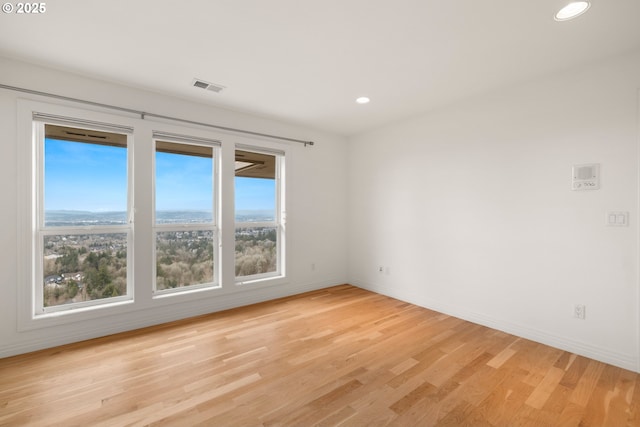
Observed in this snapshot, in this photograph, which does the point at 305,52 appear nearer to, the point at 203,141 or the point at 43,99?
the point at 203,141

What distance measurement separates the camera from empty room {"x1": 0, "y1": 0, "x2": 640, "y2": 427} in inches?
78.6

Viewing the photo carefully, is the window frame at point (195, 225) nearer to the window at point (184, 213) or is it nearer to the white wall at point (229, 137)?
the window at point (184, 213)

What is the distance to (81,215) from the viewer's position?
9.76 ft

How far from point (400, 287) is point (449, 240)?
1066 millimetres

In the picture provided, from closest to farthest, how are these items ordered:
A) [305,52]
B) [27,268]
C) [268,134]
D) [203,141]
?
[305,52] → [27,268] → [203,141] → [268,134]

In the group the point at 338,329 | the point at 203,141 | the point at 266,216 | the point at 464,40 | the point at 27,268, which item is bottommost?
the point at 338,329

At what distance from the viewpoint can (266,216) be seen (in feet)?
14.3

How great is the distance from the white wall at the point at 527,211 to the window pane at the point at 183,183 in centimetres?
262

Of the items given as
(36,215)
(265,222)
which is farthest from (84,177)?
(265,222)

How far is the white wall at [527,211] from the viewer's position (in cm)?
247

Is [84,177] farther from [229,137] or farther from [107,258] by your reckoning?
[229,137]

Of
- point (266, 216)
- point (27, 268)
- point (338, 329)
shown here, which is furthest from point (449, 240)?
point (27, 268)

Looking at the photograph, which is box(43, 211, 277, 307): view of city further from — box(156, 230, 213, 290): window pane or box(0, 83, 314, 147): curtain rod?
box(0, 83, 314, 147): curtain rod

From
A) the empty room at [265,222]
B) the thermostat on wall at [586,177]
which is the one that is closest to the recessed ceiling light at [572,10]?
the empty room at [265,222]
